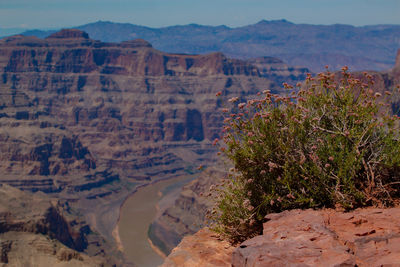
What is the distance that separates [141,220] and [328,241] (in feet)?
320

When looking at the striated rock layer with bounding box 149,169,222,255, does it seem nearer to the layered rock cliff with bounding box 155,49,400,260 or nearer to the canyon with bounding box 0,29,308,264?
the layered rock cliff with bounding box 155,49,400,260

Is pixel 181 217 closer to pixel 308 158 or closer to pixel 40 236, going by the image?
pixel 40 236

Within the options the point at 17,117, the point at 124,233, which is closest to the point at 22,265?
the point at 124,233

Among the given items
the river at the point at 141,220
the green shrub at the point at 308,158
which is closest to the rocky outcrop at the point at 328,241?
the green shrub at the point at 308,158

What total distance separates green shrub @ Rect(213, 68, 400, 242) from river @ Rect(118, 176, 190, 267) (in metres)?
67.4

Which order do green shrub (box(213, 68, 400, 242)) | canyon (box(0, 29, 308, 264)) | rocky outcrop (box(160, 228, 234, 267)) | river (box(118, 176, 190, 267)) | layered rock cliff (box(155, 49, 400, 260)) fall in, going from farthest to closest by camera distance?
canyon (box(0, 29, 308, 264)) → layered rock cliff (box(155, 49, 400, 260)) → river (box(118, 176, 190, 267)) → green shrub (box(213, 68, 400, 242)) → rocky outcrop (box(160, 228, 234, 267))

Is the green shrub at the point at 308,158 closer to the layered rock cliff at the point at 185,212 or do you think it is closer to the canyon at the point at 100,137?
the canyon at the point at 100,137

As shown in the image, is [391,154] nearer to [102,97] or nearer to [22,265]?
[22,265]

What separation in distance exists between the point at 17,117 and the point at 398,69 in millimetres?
113308

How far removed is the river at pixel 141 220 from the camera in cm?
7931

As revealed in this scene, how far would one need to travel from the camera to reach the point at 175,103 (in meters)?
190

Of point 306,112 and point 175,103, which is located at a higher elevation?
point 306,112

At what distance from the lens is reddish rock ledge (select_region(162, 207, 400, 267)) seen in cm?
638

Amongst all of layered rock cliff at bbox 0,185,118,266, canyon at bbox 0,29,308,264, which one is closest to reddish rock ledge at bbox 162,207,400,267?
layered rock cliff at bbox 0,185,118,266
